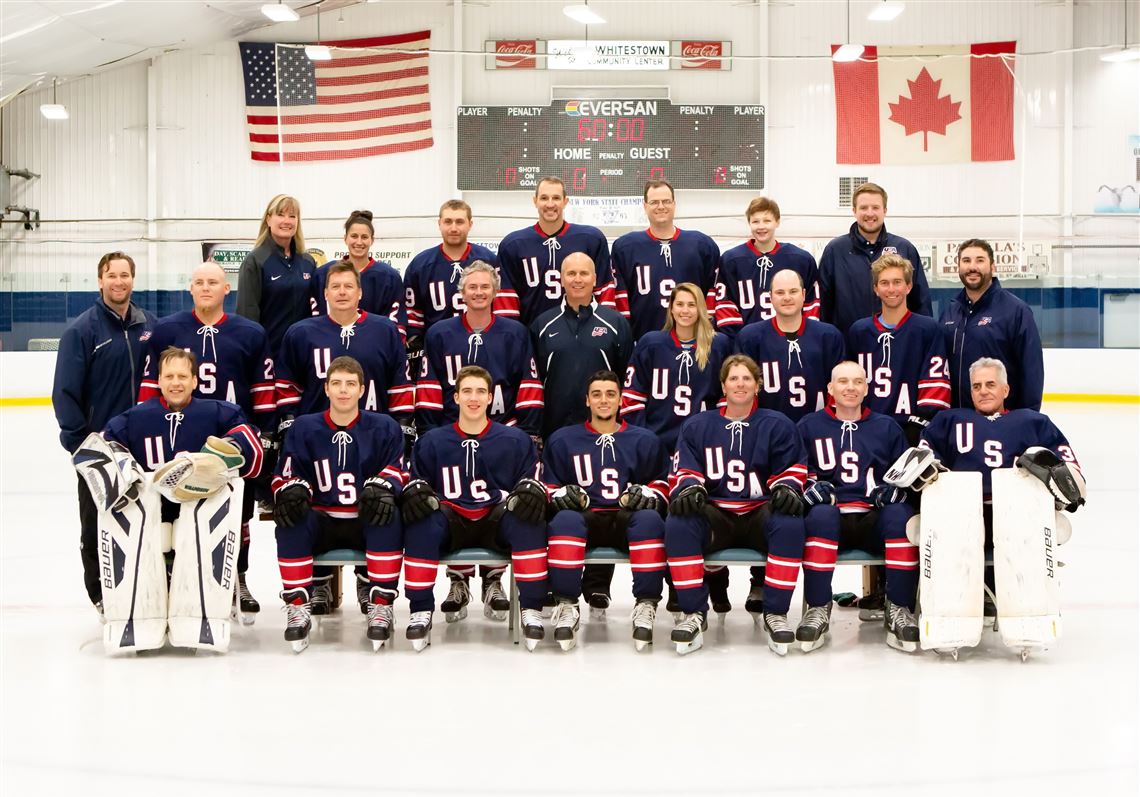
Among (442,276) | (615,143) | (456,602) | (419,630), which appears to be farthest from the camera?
(615,143)

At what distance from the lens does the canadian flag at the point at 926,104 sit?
14828mm

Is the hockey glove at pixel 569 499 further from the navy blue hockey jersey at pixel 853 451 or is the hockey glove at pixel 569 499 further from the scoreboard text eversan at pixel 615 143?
the scoreboard text eversan at pixel 615 143

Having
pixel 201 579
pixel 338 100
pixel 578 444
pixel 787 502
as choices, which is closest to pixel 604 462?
pixel 578 444

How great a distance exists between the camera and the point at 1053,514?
13.4 ft

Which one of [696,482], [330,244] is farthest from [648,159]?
[696,482]

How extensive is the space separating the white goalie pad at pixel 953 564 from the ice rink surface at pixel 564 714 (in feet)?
0.36

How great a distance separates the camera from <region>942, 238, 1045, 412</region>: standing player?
15.3 ft

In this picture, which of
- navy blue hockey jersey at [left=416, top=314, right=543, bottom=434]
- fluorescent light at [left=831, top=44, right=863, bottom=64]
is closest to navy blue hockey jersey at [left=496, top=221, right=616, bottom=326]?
navy blue hockey jersey at [left=416, top=314, right=543, bottom=434]

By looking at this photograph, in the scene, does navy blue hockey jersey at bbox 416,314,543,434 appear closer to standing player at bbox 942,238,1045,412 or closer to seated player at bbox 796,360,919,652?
seated player at bbox 796,360,919,652

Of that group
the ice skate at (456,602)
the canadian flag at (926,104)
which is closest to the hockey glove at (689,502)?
the ice skate at (456,602)

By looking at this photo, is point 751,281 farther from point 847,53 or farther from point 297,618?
point 847,53

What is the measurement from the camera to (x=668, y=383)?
4.69 meters

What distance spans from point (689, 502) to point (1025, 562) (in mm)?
1137

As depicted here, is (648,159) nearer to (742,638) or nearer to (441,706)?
(742,638)
